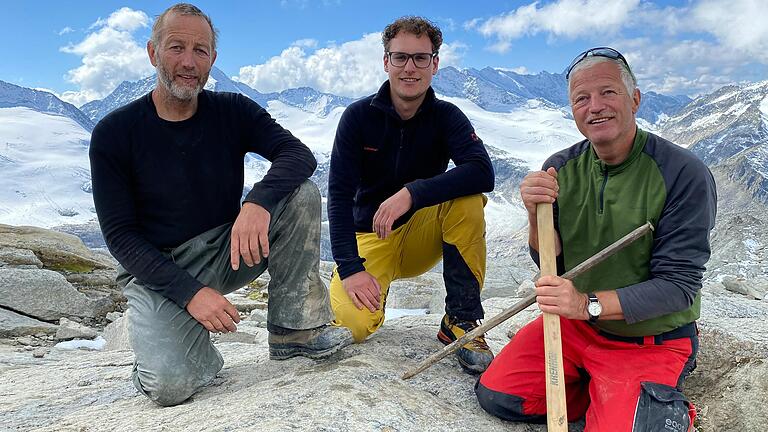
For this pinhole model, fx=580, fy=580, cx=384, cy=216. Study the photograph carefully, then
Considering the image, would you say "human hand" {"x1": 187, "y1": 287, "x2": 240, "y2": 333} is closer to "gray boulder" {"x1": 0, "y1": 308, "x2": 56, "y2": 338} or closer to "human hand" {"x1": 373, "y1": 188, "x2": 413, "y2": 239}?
"human hand" {"x1": 373, "y1": 188, "x2": 413, "y2": 239}

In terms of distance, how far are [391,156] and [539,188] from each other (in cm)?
236

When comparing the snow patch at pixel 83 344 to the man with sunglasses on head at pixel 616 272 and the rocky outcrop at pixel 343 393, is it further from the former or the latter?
the man with sunglasses on head at pixel 616 272

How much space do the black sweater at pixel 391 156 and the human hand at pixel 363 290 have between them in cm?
10

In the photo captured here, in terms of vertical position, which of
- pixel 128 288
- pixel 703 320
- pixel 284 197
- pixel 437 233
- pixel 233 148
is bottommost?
pixel 703 320

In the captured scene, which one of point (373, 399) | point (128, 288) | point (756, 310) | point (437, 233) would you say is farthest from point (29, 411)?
point (756, 310)

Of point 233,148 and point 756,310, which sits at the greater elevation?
point 233,148

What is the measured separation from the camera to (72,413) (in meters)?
5.57

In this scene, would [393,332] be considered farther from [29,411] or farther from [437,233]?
[29,411]

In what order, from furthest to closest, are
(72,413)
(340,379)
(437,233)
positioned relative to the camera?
(437,233)
(72,413)
(340,379)

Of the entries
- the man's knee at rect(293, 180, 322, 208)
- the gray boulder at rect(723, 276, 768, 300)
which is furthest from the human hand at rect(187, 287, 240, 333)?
the gray boulder at rect(723, 276, 768, 300)

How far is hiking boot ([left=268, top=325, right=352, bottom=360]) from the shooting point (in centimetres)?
596

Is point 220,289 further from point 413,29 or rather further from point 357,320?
point 413,29

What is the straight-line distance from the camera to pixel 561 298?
14.7 feet

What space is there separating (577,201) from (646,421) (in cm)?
192
